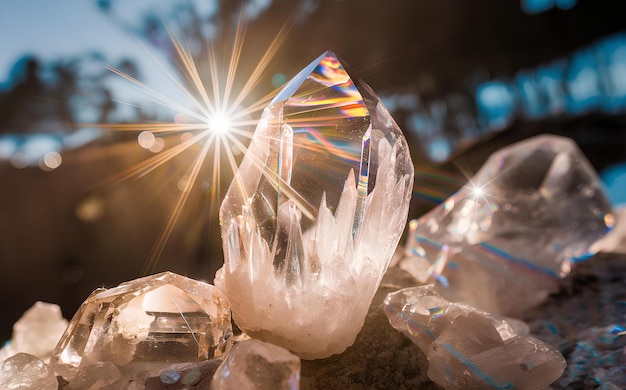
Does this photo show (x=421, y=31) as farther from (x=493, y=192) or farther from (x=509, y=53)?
(x=493, y=192)

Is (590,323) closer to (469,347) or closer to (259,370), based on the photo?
(469,347)

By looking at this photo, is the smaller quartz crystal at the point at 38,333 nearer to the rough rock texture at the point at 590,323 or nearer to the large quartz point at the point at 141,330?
the large quartz point at the point at 141,330

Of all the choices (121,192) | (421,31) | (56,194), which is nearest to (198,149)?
(121,192)

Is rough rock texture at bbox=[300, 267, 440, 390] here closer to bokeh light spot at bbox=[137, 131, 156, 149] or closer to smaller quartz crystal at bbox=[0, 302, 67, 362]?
smaller quartz crystal at bbox=[0, 302, 67, 362]

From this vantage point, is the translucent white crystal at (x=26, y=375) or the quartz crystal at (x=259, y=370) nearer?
the quartz crystal at (x=259, y=370)

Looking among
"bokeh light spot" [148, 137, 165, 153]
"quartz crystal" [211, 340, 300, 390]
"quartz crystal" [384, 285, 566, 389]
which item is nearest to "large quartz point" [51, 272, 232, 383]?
"quartz crystal" [211, 340, 300, 390]

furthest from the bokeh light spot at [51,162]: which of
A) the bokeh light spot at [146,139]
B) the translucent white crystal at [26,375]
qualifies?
the translucent white crystal at [26,375]
